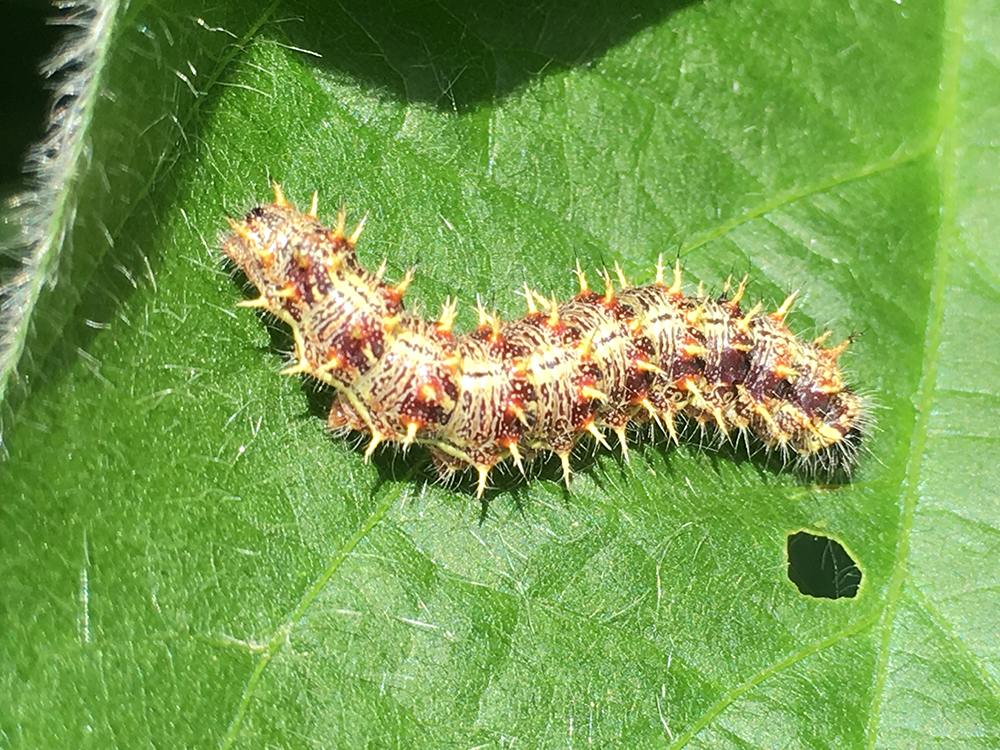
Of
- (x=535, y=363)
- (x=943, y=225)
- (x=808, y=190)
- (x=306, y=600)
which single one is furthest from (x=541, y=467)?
(x=943, y=225)

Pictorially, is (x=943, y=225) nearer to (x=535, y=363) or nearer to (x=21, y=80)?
(x=535, y=363)

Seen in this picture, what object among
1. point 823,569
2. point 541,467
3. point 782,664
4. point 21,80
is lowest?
point 782,664

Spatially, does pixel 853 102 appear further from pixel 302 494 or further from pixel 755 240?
pixel 302 494

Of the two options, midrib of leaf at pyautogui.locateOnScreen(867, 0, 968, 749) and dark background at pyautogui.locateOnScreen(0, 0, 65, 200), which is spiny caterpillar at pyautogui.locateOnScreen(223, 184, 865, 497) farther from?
dark background at pyautogui.locateOnScreen(0, 0, 65, 200)

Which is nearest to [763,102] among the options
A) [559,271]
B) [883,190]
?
[883,190]

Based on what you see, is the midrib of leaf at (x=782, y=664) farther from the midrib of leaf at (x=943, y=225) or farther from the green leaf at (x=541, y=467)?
the midrib of leaf at (x=943, y=225)

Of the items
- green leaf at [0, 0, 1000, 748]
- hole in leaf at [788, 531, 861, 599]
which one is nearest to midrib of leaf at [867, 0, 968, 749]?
green leaf at [0, 0, 1000, 748]

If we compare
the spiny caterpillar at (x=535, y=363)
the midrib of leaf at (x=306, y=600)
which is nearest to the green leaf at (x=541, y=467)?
the midrib of leaf at (x=306, y=600)
